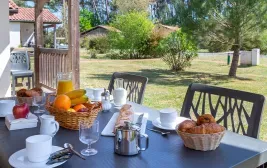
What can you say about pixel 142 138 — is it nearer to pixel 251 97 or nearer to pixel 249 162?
pixel 249 162

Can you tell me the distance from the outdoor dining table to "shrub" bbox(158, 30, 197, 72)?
7527 millimetres

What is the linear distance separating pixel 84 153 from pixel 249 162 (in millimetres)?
625

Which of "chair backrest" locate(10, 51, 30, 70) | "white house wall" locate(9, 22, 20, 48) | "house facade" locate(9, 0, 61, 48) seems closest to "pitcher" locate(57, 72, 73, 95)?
"chair backrest" locate(10, 51, 30, 70)

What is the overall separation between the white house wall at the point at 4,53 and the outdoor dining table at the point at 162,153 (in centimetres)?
323

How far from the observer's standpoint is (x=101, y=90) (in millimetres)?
2092

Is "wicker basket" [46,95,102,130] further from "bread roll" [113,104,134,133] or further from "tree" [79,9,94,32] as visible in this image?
"tree" [79,9,94,32]

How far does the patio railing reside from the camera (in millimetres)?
4762

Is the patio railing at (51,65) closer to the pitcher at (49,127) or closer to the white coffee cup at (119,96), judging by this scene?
the white coffee cup at (119,96)

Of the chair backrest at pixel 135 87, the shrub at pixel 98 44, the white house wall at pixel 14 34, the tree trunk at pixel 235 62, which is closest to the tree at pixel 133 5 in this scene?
the shrub at pixel 98 44

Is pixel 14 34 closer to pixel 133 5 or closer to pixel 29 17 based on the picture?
pixel 29 17

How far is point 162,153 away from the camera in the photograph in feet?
3.86

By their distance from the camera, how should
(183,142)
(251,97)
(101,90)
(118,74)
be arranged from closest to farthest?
1. (183,142)
2. (251,97)
3. (101,90)
4. (118,74)

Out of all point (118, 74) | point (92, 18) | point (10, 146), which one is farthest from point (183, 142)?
point (92, 18)

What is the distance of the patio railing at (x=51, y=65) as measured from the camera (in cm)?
476
